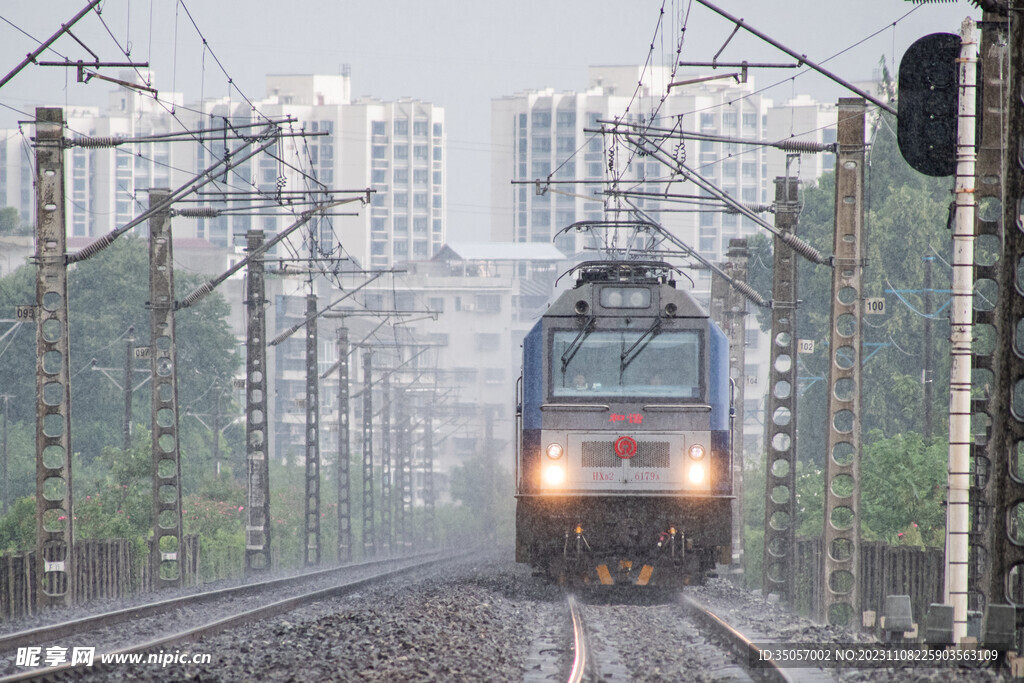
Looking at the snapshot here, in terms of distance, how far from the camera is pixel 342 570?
38.1 meters

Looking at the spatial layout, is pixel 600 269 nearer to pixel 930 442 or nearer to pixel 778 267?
pixel 778 267

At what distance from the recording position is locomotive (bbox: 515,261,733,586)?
56.7 ft

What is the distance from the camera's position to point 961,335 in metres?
13.8

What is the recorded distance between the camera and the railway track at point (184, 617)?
536 inches

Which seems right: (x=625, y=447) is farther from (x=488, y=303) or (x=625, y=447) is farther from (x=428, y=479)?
(x=488, y=303)

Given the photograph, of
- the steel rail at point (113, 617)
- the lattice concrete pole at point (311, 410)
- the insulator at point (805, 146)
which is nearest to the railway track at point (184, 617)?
the steel rail at point (113, 617)

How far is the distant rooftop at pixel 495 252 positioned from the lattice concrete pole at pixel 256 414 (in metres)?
101

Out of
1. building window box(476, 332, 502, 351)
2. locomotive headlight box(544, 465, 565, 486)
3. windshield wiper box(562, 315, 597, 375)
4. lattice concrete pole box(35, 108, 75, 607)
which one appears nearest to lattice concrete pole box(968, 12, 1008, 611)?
windshield wiper box(562, 315, 597, 375)

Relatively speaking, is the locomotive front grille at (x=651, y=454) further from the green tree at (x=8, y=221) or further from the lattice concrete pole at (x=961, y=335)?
the green tree at (x=8, y=221)

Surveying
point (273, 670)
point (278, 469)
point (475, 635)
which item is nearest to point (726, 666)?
point (475, 635)

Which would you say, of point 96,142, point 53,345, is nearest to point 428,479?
point 53,345

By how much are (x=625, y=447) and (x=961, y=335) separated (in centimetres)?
498

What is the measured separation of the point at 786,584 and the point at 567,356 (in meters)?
11.4

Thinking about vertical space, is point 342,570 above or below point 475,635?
below
